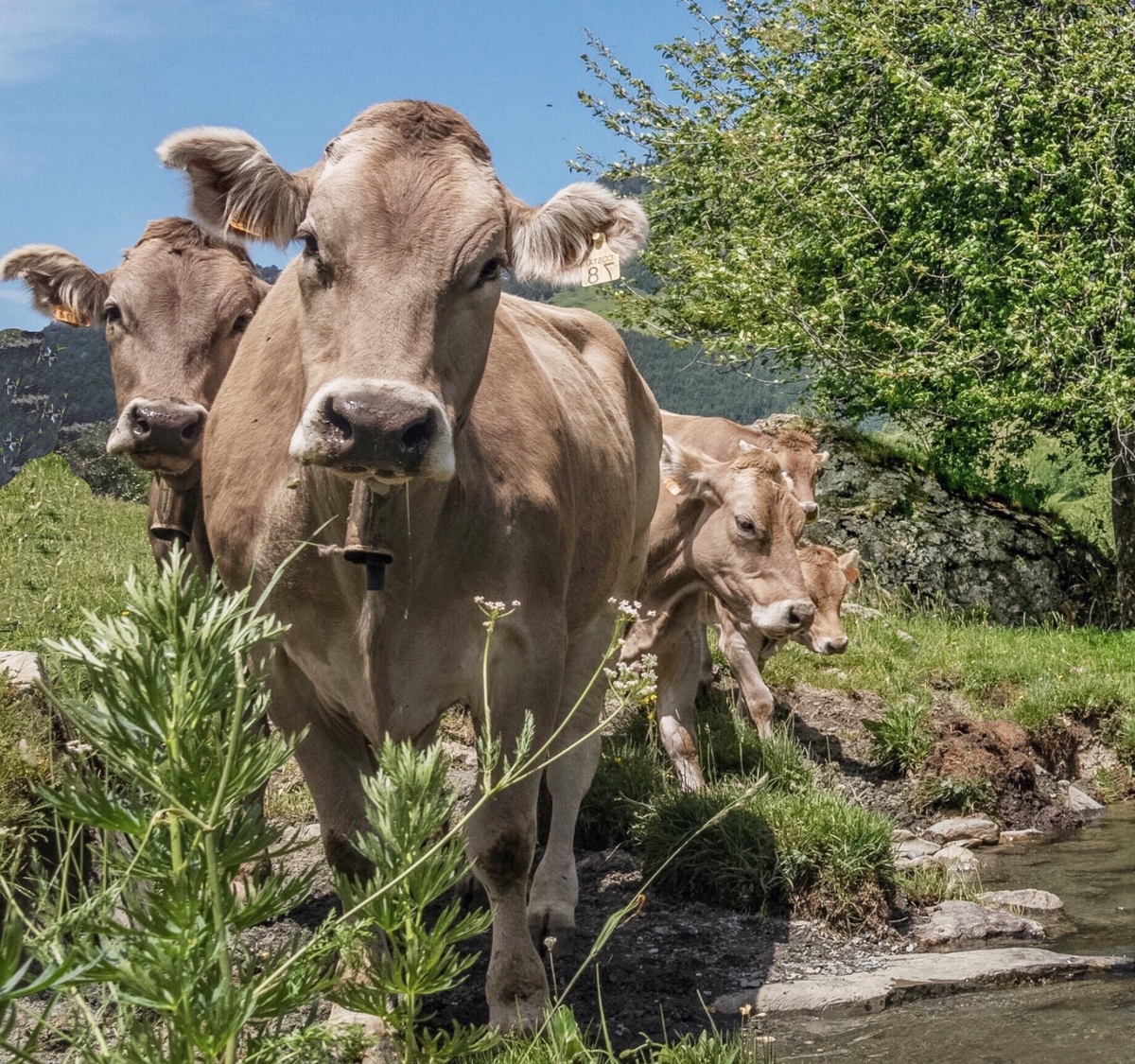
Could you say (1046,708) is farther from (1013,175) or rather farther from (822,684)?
(1013,175)

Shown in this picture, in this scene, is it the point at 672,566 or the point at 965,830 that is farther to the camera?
the point at 672,566

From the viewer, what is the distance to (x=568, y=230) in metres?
4.49

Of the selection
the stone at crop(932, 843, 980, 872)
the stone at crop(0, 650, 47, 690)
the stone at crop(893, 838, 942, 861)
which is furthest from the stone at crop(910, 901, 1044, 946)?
the stone at crop(0, 650, 47, 690)

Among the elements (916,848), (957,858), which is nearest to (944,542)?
(916,848)

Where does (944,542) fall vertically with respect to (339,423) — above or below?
below

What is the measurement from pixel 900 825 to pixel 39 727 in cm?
566

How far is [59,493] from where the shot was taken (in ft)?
32.0

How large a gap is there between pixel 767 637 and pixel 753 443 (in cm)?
297

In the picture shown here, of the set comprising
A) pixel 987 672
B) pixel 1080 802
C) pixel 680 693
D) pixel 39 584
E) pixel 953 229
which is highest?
pixel 953 229

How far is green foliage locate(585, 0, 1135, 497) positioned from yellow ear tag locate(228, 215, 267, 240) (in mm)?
12521

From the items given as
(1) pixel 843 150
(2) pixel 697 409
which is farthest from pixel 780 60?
(2) pixel 697 409

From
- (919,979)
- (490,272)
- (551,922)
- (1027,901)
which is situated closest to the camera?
(490,272)

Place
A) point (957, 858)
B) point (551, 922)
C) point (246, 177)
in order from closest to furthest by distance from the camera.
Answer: point (246, 177)
point (551, 922)
point (957, 858)

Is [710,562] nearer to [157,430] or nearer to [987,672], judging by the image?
[987,672]
